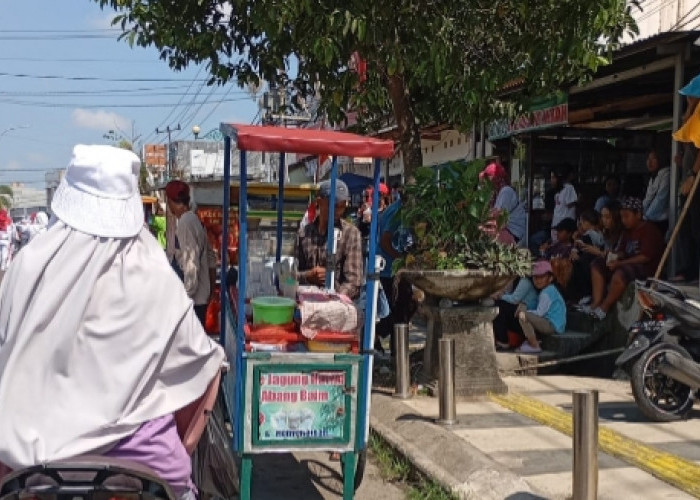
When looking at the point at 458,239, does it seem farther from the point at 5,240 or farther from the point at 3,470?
the point at 5,240

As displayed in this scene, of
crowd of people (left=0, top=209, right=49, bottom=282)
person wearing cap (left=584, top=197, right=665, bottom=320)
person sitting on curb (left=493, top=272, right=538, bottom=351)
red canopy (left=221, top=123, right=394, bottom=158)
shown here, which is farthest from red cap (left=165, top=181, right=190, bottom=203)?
→ crowd of people (left=0, top=209, right=49, bottom=282)

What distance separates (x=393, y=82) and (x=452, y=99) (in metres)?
0.60

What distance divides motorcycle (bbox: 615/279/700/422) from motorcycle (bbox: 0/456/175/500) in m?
4.48

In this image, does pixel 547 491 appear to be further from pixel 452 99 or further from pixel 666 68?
pixel 666 68

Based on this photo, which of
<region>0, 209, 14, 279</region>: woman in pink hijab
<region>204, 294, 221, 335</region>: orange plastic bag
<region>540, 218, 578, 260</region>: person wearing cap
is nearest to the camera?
<region>204, 294, 221, 335</region>: orange plastic bag

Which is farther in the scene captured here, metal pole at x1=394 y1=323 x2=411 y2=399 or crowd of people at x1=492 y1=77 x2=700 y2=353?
crowd of people at x1=492 y1=77 x2=700 y2=353

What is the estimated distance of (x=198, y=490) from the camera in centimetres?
262

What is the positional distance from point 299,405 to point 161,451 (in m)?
1.97

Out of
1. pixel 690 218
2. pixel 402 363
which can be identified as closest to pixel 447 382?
pixel 402 363

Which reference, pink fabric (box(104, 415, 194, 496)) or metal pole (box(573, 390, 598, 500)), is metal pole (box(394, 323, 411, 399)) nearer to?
metal pole (box(573, 390, 598, 500))

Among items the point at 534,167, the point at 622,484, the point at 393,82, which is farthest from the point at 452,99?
the point at 534,167

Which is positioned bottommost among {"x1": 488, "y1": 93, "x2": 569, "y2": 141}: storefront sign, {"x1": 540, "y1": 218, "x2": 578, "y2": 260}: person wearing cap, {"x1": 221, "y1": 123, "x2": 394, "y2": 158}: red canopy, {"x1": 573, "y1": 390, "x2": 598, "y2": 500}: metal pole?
{"x1": 573, "y1": 390, "x2": 598, "y2": 500}: metal pole

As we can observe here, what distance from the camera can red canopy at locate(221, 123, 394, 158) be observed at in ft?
13.0

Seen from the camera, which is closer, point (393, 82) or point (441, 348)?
point (441, 348)
